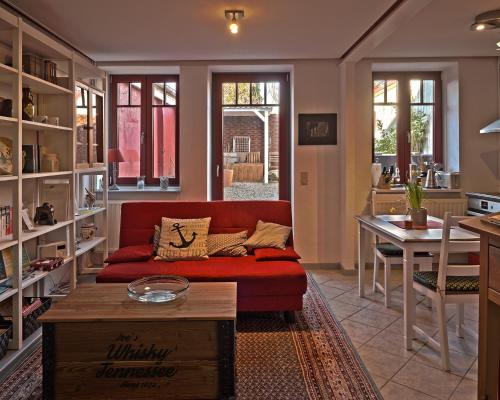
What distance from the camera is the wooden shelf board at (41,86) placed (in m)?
2.79

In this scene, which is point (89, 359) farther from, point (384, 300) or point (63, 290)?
point (384, 300)

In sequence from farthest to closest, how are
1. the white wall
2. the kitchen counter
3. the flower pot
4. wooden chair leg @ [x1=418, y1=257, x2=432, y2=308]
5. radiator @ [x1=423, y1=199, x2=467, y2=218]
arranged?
the white wall < radiator @ [x1=423, y1=199, x2=467, y2=218] < wooden chair leg @ [x1=418, y1=257, x2=432, y2=308] < the flower pot < the kitchen counter

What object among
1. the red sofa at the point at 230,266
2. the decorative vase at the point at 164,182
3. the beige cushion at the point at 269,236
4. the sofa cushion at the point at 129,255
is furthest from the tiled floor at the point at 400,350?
the decorative vase at the point at 164,182

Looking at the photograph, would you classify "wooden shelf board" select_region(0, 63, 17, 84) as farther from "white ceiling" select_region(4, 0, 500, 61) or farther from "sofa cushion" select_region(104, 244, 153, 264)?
"sofa cushion" select_region(104, 244, 153, 264)

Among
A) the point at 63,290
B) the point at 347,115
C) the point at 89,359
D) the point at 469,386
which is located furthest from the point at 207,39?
the point at 469,386

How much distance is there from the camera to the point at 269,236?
3.51m

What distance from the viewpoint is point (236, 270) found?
3.02 m

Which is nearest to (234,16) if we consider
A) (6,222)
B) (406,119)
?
(6,222)

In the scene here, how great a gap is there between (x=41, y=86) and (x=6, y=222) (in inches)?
42.4

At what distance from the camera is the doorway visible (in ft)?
16.2

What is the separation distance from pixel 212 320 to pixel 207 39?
285 centimetres

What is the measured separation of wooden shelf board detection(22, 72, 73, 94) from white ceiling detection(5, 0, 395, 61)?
0.59 meters

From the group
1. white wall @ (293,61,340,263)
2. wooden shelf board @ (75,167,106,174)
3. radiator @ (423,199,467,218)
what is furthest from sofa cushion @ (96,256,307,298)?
radiator @ (423,199,467,218)

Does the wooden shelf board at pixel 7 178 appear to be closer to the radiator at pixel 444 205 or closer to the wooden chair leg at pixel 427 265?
the wooden chair leg at pixel 427 265
